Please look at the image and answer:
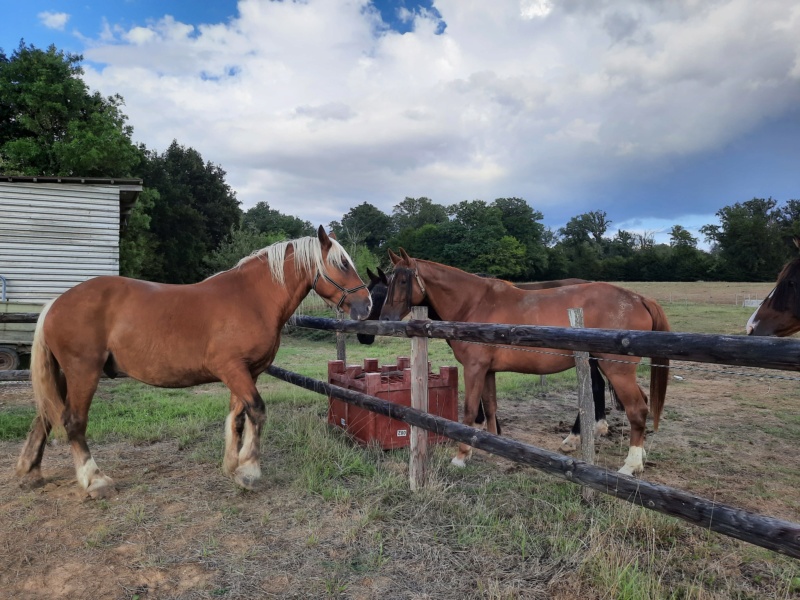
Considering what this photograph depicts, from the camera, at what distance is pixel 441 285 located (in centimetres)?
514

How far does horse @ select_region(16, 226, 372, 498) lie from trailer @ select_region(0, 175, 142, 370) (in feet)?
33.0

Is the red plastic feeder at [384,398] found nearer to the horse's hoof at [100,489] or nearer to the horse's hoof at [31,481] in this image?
the horse's hoof at [100,489]

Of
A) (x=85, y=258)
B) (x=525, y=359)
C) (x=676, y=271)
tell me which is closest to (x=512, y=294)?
(x=525, y=359)

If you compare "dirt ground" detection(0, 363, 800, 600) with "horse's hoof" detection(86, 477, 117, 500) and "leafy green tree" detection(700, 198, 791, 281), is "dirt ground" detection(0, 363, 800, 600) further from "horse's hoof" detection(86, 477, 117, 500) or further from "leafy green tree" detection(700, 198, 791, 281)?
"leafy green tree" detection(700, 198, 791, 281)

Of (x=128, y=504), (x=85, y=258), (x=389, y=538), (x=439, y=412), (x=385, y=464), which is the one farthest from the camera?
(x=85, y=258)

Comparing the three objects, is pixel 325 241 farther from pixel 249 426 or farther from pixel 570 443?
pixel 570 443

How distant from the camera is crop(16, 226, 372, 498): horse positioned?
3721 millimetres

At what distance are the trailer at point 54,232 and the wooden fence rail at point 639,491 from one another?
1213cm

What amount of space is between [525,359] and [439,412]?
3.49 feet

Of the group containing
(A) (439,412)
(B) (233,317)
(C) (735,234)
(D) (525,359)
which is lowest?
(A) (439,412)

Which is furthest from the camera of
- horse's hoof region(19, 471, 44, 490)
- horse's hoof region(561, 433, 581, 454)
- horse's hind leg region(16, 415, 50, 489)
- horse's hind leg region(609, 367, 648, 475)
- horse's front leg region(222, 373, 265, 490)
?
horse's hoof region(561, 433, 581, 454)

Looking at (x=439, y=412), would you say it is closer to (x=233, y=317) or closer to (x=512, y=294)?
(x=512, y=294)

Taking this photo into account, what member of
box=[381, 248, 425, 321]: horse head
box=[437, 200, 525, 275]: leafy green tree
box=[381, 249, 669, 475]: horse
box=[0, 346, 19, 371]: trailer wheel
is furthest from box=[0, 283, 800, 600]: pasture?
box=[437, 200, 525, 275]: leafy green tree

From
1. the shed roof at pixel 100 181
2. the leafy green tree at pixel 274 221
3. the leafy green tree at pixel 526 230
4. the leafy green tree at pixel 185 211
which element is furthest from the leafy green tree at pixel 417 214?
the shed roof at pixel 100 181
